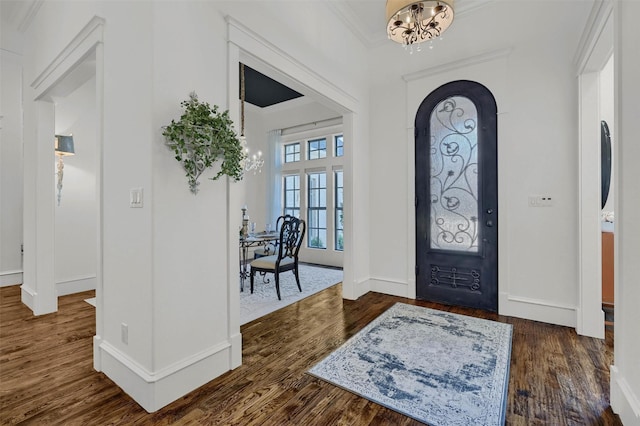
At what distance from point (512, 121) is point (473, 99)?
501mm

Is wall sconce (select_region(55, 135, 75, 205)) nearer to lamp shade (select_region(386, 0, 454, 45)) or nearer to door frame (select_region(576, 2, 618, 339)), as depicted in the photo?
lamp shade (select_region(386, 0, 454, 45))

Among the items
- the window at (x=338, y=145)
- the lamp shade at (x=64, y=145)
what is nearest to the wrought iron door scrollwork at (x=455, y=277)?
the window at (x=338, y=145)

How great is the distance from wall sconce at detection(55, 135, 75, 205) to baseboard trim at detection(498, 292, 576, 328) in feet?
18.6

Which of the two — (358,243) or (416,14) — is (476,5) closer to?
(416,14)

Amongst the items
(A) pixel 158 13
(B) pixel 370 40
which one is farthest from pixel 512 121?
(A) pixel 158 13

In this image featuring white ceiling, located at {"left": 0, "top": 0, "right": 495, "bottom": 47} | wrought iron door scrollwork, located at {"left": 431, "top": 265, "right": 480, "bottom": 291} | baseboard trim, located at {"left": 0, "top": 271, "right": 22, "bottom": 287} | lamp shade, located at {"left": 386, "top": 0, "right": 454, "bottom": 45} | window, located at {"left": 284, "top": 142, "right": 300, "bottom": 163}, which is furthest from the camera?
window, located at {"left": 284, "top": 142, "right": 300, "bottom": 163}

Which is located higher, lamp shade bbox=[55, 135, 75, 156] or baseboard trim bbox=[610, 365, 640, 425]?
lamp shade bbox=[55, 135, 75, 156]

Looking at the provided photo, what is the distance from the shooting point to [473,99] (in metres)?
3.52

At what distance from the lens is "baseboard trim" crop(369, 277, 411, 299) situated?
13.1 ft

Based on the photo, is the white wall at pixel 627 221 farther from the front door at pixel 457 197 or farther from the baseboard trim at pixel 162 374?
the baseboard trim at pixel 162 374

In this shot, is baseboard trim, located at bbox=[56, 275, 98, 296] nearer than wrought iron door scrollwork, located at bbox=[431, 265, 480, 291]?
No

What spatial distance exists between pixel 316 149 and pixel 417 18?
157 inches

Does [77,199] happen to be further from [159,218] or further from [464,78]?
[464,78]

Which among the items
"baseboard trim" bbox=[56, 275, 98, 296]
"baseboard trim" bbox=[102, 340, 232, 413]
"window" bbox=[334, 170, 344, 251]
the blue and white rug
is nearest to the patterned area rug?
"window" bbox=[334, 170, 344, 251]
